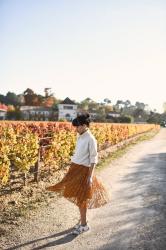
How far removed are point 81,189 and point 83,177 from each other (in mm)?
207

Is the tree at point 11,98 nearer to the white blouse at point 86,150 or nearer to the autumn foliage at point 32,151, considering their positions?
the autumn foliage at point 32,151

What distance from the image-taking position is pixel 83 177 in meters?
Result: 5.89

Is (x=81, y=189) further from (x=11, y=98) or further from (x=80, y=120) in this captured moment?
(x=11, y=98)

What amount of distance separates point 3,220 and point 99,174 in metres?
6.11

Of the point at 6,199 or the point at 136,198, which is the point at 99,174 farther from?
the point at 6,199

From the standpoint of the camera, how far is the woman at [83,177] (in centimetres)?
575

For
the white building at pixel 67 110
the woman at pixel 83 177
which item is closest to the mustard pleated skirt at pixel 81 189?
the woman at pixel 83 177

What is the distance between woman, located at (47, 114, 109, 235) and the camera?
18.9ft

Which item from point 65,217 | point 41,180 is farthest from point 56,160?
point 65,217

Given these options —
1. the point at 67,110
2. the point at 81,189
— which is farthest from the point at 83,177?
the point at 67,110

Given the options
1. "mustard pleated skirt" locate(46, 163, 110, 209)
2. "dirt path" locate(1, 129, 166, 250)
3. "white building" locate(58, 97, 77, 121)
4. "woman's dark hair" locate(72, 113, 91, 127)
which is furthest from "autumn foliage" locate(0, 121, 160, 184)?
"white building" locate(58, 97, 77, 121)

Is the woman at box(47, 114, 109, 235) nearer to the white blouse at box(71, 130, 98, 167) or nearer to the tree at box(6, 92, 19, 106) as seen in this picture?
the white blouse at box(71, 130, 98, 167)

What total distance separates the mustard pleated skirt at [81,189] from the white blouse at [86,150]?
11 cm

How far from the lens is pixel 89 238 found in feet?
18.5
